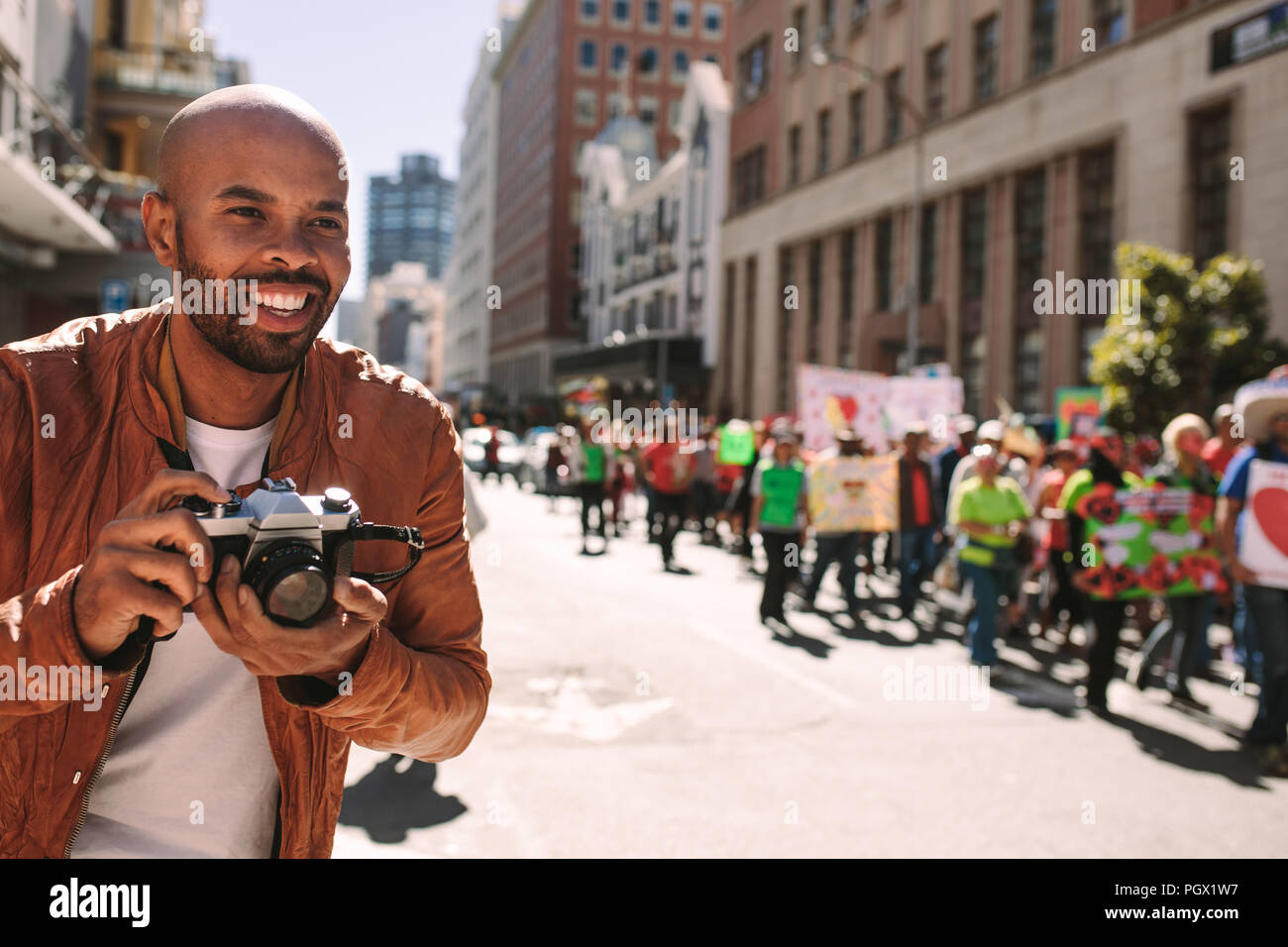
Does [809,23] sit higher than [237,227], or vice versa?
[809,23]

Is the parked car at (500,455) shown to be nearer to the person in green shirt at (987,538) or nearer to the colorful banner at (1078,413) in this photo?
the colorful banner at (1078,413)

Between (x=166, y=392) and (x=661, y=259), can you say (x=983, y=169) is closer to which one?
(x=661, y=259)

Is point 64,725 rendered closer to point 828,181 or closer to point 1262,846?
point 1262,846

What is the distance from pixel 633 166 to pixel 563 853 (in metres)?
67.0

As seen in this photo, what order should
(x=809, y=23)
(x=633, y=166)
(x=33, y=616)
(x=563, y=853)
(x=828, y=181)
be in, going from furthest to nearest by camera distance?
(x=633, y=166) < (x=809, y=23) < (x=828, y=181) < (x=563, y=853) < (x=33, y=616)

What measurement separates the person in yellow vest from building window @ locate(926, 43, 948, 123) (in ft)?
70.4

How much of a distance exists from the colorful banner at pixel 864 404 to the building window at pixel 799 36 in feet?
84.4

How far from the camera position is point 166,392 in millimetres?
1674

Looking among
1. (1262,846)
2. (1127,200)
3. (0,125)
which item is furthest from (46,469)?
(1127,200)

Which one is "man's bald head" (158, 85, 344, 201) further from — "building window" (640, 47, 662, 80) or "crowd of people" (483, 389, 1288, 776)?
"building window" (640, 47, 662, 80)

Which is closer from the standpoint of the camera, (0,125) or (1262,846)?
(1262,846)

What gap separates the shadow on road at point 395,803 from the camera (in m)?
5.22

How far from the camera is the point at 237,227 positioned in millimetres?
1584

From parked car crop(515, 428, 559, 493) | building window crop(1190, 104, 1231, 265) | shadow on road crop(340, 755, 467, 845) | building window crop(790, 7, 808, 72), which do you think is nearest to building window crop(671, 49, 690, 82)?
building window crop(790, 7, 808, 72)
